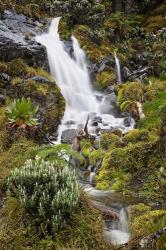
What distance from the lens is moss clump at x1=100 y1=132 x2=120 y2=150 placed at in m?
12.5

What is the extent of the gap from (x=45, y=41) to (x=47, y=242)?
567 inches

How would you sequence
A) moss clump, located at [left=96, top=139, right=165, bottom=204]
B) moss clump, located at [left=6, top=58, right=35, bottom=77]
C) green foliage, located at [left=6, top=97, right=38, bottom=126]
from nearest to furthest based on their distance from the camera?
1. moss clump, located at [left=96, top=139, right=165, bottom=204]
2. green foliage, located at [left=6, top=97, right=38, bottom=126]
3. moss clump, located at [left=6, top=58, right=35, bottom=77]

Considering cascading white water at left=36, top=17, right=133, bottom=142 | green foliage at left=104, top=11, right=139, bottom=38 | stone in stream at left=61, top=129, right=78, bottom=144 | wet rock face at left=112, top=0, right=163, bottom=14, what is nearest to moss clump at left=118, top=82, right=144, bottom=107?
cascading white water at left=36, top=17, right=133, bottom=142

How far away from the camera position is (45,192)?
23.0 feet

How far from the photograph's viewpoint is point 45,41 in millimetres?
19891

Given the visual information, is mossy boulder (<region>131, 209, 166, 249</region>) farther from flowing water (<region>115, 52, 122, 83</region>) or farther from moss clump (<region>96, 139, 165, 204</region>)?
flowing water (<region>115, 52, 122, 83</region>)

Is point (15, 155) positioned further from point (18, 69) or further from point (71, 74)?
point (71, 74)

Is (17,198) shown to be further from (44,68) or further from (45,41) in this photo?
(45,41)

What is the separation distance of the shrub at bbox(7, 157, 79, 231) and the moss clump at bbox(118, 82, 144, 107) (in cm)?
919

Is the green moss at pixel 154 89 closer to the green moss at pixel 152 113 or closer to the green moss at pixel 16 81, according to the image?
the green moss at pixel 152 113

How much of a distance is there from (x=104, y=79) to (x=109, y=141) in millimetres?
5961

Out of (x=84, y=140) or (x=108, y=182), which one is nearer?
(x=108, y=182)

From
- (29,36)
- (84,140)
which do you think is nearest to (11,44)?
(29,36)

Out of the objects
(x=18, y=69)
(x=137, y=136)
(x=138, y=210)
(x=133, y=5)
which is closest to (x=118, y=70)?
(x=18, y=69)
